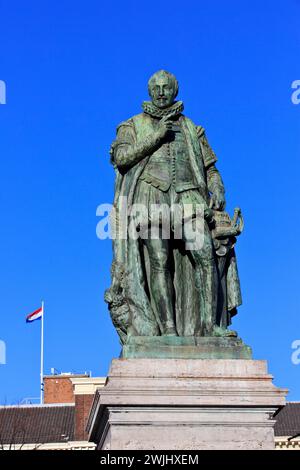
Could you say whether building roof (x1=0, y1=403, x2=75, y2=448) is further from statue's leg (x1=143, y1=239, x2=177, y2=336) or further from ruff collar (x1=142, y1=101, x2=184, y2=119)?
statue's leg (x1=143, y1=239, x2=177, y2=336)

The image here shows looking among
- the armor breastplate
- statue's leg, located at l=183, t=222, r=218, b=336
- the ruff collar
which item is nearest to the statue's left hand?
the armor breastplate

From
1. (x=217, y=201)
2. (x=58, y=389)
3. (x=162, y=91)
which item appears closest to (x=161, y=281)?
(x=217, y=201)

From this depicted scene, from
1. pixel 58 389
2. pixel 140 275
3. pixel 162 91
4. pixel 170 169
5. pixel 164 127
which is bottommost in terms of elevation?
pixel 140 275

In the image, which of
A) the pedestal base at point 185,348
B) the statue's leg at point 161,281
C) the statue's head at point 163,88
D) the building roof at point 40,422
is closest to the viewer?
the pedestal base at point 185,348

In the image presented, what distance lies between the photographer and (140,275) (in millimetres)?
15797

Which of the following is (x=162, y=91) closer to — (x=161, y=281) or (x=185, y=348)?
(x=161, y=281)

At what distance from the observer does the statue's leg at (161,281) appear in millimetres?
15570

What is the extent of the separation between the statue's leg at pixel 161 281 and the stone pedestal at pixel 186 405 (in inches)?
41.7

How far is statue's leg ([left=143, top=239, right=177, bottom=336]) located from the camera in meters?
15.6

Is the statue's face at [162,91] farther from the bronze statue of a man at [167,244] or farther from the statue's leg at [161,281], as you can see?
the statue's leg at [161,281]

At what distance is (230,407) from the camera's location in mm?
14430

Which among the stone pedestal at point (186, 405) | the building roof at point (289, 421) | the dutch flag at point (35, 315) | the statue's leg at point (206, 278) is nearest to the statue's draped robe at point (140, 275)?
the statue's leg at point (206, 278)

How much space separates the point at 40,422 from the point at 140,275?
178 ft
